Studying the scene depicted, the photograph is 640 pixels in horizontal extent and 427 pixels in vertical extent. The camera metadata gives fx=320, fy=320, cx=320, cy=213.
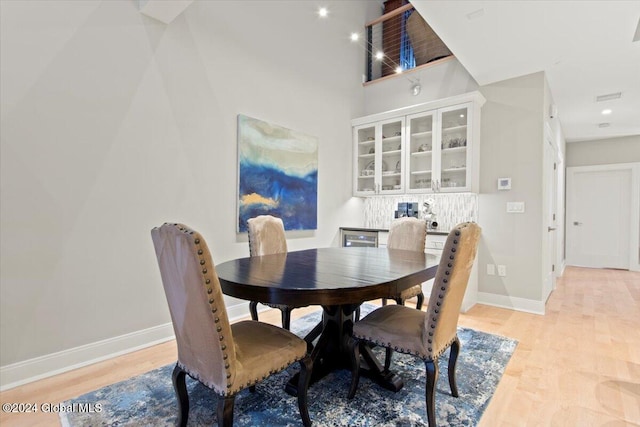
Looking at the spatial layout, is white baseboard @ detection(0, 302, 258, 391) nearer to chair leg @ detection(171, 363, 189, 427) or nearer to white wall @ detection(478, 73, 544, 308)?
chair leg @ detection(171, 363, 189, 427)

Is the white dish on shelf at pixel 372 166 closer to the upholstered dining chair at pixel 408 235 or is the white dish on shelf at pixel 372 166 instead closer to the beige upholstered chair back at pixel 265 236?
the upholstered dining chair at pixel 408 235

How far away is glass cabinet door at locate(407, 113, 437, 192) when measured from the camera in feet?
13.4

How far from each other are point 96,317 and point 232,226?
1.32m

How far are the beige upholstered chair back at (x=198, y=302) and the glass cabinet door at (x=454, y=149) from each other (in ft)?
10.9

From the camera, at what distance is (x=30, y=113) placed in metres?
2.01

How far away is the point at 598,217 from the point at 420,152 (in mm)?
4949

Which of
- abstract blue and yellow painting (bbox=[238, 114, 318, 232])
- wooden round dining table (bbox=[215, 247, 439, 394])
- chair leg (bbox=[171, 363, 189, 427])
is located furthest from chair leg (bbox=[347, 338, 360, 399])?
abstract blue and yellow painting (bbox=[238, 114, 318, 232])

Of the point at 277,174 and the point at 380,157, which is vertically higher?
the point at 380,157

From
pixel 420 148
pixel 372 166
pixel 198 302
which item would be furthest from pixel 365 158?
pixel 198 302

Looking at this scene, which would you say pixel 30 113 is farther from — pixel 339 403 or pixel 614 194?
pixel 614 194

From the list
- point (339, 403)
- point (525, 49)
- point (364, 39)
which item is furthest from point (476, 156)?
point (339, 403)

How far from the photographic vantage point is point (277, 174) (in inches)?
141

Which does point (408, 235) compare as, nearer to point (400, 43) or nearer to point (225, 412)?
point (225, 412)

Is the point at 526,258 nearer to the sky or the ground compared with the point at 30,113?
nearer to the ground
